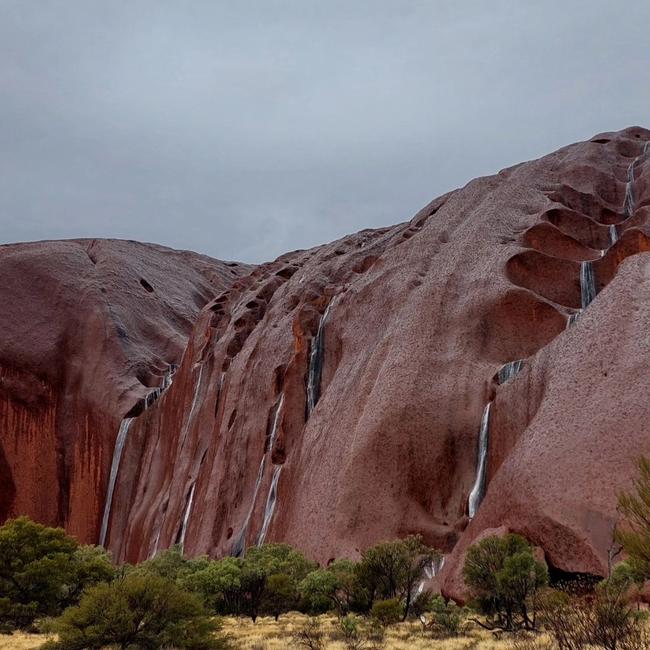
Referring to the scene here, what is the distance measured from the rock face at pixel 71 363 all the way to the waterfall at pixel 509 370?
1231 inches

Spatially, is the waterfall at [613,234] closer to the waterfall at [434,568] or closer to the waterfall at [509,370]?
the waterfall at [509,370]

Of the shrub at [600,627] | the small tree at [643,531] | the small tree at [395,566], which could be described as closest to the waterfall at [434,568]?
the small tree at [395,566]

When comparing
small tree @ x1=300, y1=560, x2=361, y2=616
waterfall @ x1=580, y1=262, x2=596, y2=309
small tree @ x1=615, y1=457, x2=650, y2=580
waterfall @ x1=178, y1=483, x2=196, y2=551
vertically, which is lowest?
waterfall @ x1=178, y1=483, x2=196, y2=551

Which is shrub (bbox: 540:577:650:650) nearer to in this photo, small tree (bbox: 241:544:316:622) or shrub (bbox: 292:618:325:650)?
shrub (bbox: 292:618:325:650)

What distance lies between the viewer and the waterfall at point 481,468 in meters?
24.7

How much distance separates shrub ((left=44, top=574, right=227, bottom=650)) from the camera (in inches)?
580

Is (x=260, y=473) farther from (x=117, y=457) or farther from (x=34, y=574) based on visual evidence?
(x=117, y=457)

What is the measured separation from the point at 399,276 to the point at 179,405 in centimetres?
1938

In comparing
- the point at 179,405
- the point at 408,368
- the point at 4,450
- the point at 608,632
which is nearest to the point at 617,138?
the point at 408,368

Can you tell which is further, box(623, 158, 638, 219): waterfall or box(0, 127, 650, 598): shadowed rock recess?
box(623, 158, 638, 219): waterfall

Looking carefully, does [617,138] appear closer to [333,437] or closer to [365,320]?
[365,320]

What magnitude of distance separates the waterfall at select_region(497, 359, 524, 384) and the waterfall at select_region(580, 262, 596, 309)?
19.7 feet

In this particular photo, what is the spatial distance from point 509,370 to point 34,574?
15.6 m

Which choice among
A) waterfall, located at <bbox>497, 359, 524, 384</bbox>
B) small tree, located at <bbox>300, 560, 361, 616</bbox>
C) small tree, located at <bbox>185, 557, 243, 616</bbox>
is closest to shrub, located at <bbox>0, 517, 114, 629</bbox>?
small tree, located at <bbox>185, 557, 243, 616</bbox>
